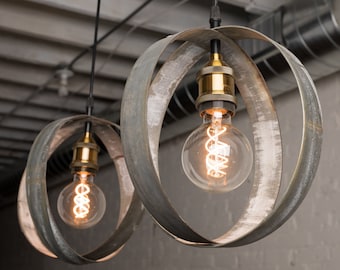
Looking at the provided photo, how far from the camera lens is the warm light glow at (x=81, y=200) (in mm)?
1471

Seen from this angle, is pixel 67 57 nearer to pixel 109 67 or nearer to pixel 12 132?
pixel 109 67

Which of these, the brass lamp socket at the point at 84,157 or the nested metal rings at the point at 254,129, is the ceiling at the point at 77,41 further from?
the nested metal rings at the point at 254,129

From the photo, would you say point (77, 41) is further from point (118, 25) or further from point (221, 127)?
point (221, 127)

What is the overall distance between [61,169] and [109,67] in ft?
5.10

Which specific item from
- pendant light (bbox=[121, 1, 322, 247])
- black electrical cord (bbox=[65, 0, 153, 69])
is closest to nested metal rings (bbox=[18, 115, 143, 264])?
pendant light (bbox=[121, 1, 322, 247])

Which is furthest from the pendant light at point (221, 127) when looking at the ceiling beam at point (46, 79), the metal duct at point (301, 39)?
the ceiling beam at point (46, 79)

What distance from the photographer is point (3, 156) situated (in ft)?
16.0

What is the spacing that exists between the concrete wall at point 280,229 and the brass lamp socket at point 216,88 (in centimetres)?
137

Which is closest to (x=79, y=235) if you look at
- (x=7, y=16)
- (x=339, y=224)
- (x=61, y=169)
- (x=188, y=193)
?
(x=61, y=169)

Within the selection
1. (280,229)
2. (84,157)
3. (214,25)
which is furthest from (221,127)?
(280,229)

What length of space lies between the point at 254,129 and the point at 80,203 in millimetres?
694

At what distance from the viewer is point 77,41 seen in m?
2.57

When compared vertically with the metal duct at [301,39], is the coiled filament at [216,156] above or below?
below

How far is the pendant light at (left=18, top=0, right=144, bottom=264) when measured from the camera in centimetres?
110
